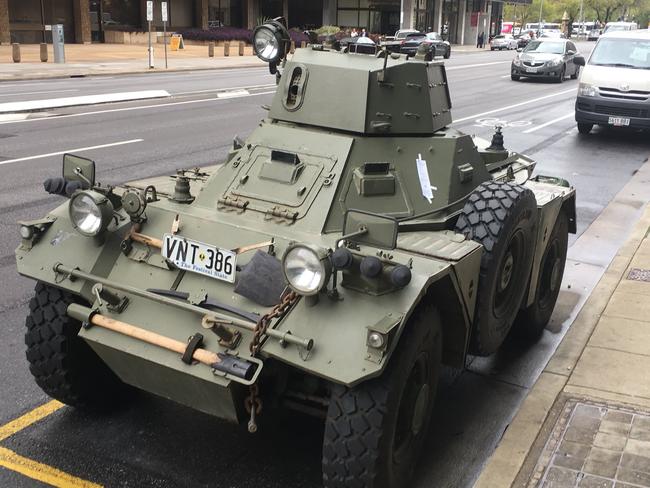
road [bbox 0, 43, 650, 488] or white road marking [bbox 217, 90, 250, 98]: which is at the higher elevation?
white road marking [bbox 217, 90, 250, 98]

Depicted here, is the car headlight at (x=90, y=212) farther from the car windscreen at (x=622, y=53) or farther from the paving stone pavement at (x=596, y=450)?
the car windscreen at (x=622, y=53)

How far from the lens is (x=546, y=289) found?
625cm

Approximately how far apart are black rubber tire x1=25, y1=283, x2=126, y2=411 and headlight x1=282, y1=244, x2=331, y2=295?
4.77 ft

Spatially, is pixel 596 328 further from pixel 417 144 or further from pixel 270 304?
pixel 270 304

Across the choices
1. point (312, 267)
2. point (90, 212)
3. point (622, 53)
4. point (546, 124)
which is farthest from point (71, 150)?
point (622, 53)

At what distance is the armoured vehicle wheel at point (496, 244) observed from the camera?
14.8ft

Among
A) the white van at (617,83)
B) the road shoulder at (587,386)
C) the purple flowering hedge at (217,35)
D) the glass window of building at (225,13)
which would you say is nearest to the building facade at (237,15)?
the glass window of building at (225,13)

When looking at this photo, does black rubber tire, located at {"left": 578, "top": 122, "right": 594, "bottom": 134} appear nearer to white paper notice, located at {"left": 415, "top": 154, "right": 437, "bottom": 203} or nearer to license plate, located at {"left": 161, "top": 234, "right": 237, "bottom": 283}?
white paper notice, located at {"left": 415, "top": 154, "right": 437, "bottom": 203}

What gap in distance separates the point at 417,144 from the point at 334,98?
2.00 ft

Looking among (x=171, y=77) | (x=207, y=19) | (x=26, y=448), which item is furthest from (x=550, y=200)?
(x=207, y=19)

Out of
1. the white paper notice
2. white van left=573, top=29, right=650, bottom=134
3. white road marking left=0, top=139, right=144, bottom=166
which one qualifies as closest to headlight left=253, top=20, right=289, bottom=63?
the white paper notice

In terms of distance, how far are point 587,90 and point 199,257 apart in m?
14.1

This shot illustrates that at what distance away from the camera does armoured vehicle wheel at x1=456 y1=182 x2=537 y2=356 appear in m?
4.52

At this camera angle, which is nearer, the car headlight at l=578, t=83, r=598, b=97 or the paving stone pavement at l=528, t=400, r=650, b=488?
the paving stone pavement at l=528, t=400, r=650, b=488
